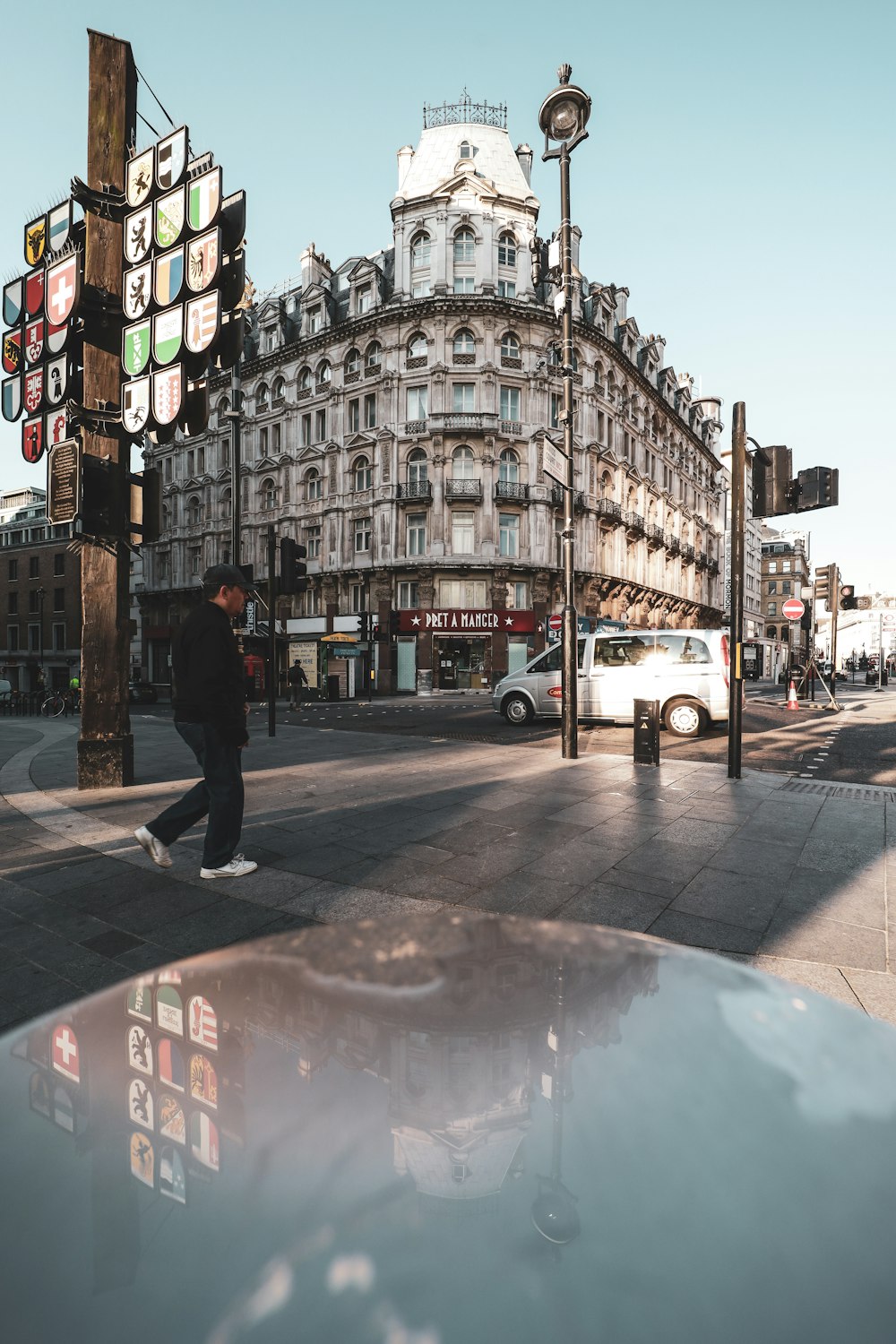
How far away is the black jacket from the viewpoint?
3.68 metres

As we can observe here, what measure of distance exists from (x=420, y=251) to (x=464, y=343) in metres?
5.13

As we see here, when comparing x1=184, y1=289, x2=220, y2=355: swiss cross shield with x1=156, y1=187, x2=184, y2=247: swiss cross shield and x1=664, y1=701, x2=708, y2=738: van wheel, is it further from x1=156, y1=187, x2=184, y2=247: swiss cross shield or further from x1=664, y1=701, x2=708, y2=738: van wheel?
x1=664, y1=701, x2=708, y2=738: van wheel

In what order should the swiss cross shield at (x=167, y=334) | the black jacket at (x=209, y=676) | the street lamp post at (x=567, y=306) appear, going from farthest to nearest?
the street lamp post at (x=567, y=306) < the swiss cross shield at (x=167, y=334) < the black jacket at (x=209, y=676)

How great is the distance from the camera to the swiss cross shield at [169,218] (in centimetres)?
621

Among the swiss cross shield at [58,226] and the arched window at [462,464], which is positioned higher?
the arched window at [462,464]

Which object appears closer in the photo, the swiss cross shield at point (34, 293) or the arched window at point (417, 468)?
the swiss cross shield at point (34, 293)

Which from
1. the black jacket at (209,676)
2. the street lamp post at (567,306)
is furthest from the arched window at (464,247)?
the black jacket at (209,676)

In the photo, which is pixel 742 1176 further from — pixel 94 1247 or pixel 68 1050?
pixel 68 1050

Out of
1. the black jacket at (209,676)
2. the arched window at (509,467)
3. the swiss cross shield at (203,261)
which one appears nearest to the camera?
the black jacket at (209,676)

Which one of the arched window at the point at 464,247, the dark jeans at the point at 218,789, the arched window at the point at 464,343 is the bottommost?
the dark jeans at the point at 218,789

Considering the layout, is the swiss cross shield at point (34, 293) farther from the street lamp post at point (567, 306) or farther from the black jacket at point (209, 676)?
the street lamp post at point (567, 306)

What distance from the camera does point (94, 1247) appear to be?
1.94 feet

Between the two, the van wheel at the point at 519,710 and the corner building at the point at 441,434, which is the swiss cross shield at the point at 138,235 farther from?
the corner building at the point at 441,434

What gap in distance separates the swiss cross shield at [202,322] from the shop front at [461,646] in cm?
2139
